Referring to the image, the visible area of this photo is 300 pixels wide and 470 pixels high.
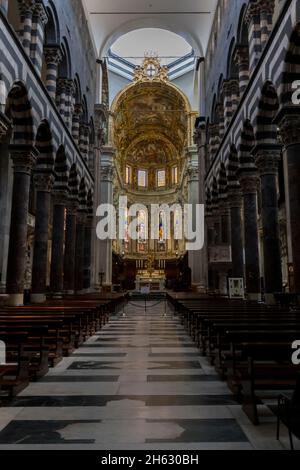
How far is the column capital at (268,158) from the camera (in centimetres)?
1358

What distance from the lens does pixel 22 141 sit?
44.5 feet

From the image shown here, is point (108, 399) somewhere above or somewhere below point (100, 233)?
below

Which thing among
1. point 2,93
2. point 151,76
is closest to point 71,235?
point 2,93

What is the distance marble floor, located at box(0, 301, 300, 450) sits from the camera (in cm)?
349

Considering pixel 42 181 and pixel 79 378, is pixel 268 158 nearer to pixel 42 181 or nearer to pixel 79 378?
pixel 42 181

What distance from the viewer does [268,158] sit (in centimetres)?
1362

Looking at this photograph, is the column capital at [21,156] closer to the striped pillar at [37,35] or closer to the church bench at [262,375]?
the striped pillar at [37,35]

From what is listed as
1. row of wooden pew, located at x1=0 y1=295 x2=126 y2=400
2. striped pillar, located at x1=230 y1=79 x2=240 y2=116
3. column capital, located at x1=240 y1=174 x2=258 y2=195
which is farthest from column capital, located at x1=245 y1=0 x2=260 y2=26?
row of wooden pew, located at x1=0 y1=295 x2=126 y2=400

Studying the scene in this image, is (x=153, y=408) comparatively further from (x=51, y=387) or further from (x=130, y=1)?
(x=130, y=1)

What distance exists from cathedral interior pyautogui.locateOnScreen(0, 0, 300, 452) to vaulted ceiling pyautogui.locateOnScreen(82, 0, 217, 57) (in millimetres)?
110

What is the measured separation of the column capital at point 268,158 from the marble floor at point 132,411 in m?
8.33

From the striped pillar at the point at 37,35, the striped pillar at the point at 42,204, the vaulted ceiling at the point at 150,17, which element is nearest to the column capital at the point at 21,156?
the striped pillar at the point at 42,204

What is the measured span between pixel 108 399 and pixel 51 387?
1032 mm

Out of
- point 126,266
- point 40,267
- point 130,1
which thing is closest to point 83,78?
point 130,1
